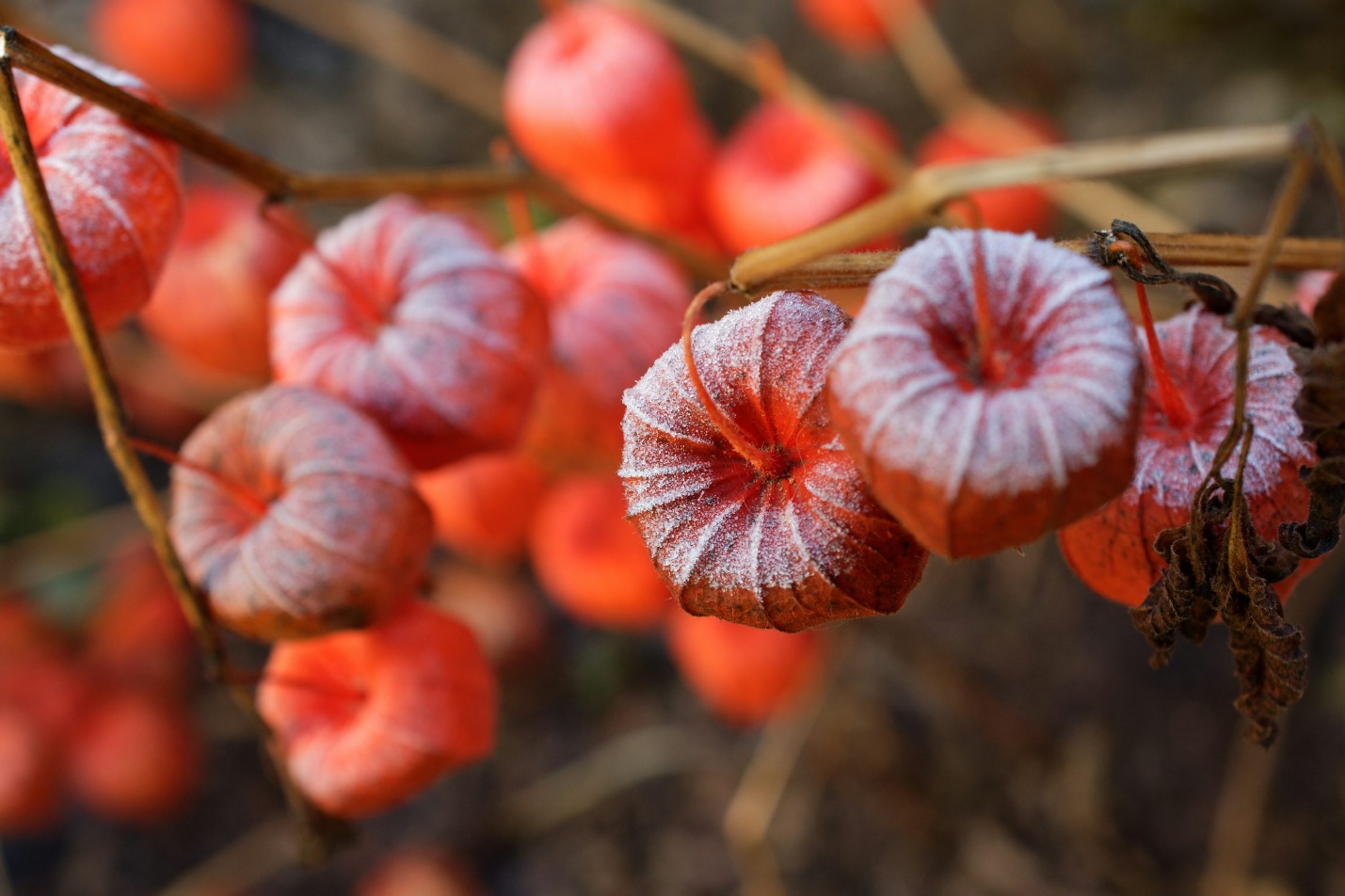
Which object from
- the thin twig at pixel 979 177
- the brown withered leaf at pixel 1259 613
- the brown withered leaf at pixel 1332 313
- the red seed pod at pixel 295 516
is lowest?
the brown withered leaf at pixel 1259 613

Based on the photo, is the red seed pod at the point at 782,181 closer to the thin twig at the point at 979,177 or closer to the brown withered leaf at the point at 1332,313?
the thin twig at the point at 979,177

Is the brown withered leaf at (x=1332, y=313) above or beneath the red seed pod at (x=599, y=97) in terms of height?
beneath

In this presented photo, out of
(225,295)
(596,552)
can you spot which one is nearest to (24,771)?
(225,295)

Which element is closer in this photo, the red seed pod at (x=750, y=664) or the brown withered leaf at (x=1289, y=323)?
the brown withered leaf at (x=1289, y=323)

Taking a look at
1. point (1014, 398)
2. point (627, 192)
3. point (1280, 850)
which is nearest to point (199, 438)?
point (1014, 398)

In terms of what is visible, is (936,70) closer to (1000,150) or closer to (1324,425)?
(1000,150)

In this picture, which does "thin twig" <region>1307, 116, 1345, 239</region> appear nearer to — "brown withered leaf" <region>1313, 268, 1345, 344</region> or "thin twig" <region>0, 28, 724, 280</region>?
"brown withered leaf" <region>1313, 268, 1345, 344</region>

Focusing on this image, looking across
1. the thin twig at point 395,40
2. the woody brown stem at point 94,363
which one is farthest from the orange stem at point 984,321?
the thin twig at point 395,40
